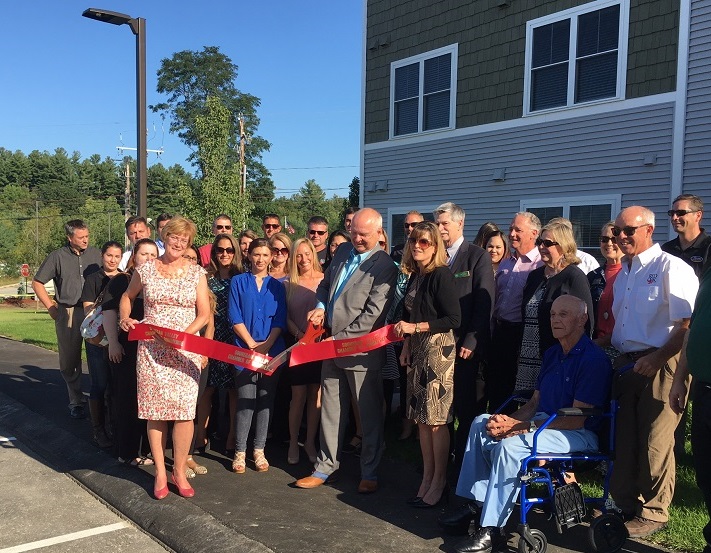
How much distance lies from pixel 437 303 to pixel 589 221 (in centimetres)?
699

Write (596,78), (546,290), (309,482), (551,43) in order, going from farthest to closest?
1. (551,43)
2. (596,78)
3. (309,482)
4. (546,290)

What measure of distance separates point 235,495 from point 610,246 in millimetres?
3677

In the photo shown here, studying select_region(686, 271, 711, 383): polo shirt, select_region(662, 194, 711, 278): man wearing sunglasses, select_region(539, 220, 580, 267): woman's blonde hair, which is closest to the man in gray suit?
select_region(539, 220, 580, 267): woman's blonde hair

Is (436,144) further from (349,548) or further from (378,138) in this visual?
(349,548)

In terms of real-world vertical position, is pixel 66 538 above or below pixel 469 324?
below

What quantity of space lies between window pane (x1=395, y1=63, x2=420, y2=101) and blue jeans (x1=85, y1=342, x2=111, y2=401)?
9250mm

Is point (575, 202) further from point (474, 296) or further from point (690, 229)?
point (474, 296)

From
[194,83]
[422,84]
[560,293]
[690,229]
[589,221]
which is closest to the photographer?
[560,293]

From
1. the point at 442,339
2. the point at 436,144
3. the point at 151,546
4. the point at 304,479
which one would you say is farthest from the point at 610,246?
Result: the point at 436,144

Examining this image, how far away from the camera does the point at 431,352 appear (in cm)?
479

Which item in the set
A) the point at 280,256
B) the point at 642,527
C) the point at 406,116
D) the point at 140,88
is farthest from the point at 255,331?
the point at 406,116

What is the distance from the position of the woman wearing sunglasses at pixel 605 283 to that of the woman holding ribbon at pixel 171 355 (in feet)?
10.1

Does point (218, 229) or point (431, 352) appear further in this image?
point (218, 229)

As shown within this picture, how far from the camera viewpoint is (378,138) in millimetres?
14703
